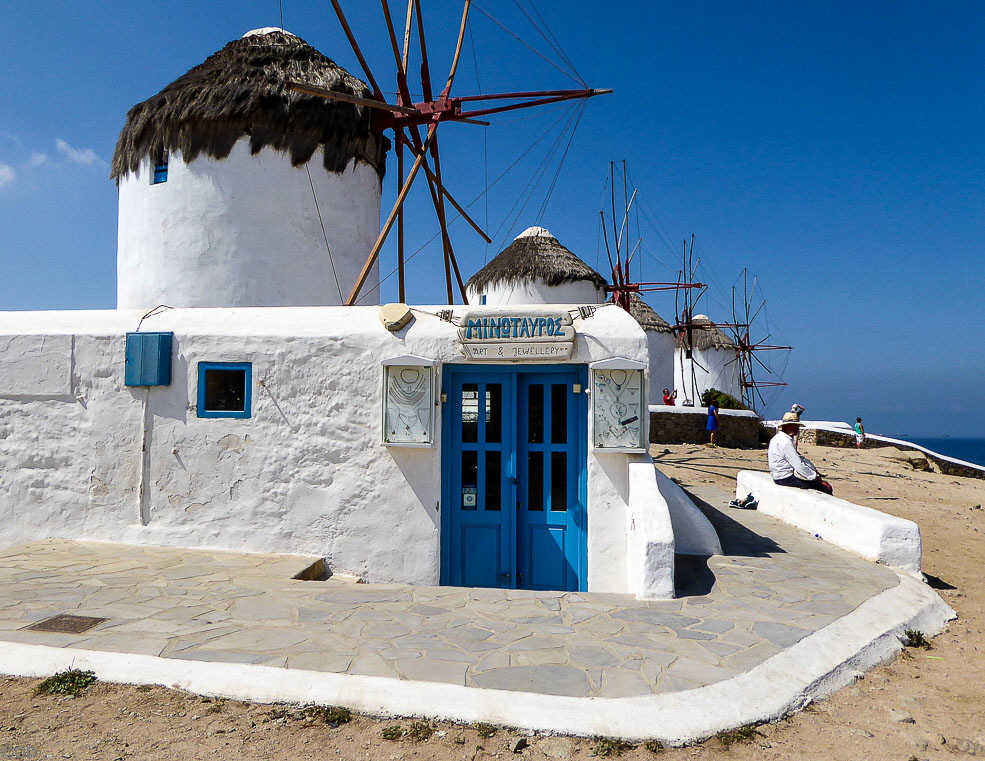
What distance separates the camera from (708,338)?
3269 centimetres

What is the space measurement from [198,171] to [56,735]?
8.68 meters

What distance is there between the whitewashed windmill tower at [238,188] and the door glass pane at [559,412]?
5027 millimetres

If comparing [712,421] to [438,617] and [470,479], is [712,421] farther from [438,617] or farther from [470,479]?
[438,617]

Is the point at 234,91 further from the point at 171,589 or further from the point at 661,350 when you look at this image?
the point at 661,350

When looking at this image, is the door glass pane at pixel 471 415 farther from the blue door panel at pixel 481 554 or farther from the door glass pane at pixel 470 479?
the blue door panel at pixel 481 554

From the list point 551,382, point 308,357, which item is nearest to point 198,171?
point 308,357

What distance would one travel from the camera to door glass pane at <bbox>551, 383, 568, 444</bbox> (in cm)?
672

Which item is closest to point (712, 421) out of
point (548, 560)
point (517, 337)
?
point (548, 560)

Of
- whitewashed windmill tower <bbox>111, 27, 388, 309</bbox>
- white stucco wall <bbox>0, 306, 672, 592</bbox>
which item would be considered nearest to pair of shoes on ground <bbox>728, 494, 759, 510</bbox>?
white stucco wall <bbox>0, 306, 672, 592</bbox>

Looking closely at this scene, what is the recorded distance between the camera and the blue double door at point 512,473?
21.7 ft

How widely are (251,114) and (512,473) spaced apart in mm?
7016

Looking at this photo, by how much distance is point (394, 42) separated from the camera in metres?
10.2

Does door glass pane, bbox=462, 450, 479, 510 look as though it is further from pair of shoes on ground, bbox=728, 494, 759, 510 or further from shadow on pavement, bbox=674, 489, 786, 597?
pair of shoes on ground, bbox=728, 494, 759, 510

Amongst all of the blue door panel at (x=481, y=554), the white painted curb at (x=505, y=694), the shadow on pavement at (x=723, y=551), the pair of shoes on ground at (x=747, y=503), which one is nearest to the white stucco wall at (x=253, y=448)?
the blue door panel at (x=481, y=554)
